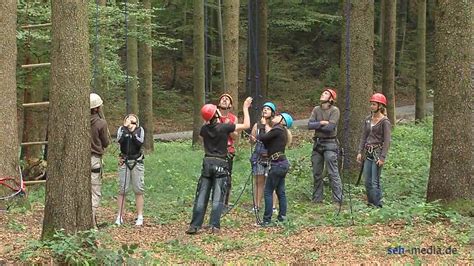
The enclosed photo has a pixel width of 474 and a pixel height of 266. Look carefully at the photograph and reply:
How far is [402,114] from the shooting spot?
3588 centimetres

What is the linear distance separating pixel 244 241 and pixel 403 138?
15.0 meters

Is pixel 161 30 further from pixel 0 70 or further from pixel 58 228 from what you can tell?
pixel 58 228

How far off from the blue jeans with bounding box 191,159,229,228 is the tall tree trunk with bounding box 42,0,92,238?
2.41 metres

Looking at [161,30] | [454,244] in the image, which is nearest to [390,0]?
[454,244]

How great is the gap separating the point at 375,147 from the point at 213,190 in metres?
2.65

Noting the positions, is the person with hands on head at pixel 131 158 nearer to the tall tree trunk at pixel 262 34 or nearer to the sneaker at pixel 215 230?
the sneaker at pixel 215 230

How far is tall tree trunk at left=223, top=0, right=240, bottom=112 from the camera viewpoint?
19125mm

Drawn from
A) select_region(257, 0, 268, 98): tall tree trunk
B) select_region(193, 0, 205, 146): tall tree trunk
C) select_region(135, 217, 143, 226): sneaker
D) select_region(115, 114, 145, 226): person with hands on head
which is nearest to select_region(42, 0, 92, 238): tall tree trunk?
select_region(115, 114, 145, 226): person with hands on head

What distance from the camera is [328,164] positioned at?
11602mm

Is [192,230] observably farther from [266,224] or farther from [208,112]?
[208,112]

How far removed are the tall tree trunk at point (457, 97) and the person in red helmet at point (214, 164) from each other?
263 centimetres

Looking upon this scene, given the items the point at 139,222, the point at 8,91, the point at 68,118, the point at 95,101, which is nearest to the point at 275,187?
the point at 139,222

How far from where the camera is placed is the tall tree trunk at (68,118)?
7.52 metres

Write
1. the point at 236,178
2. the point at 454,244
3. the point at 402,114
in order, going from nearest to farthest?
1. the point at 454,244
2. the point at 236,178
3. the point at 402,114
